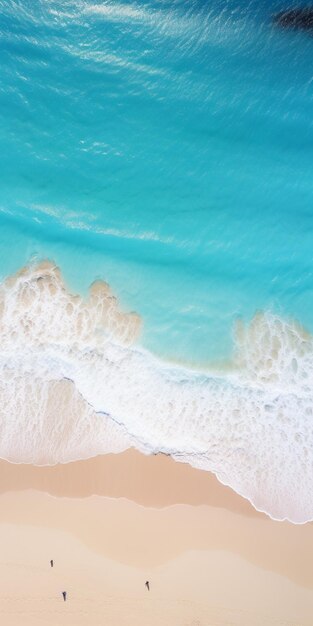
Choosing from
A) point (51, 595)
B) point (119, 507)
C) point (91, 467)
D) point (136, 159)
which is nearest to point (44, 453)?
point (91, 467)

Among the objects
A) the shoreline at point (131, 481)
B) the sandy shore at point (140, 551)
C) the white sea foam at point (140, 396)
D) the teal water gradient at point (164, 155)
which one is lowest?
the sandy shore at point (140, 551)

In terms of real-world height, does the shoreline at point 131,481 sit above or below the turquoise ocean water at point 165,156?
below

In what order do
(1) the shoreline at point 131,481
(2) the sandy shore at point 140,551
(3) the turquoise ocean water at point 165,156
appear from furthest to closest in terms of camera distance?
1. (3) the turquoise ocean water at point 165,156
2. (1) the shoreline at point 131,481
3. (2) the sandy shore at point 140,551

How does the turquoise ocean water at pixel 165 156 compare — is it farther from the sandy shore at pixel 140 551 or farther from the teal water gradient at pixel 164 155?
the sandy shore at pixel 140 551

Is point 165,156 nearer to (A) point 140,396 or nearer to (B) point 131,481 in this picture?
(A) point 140,396

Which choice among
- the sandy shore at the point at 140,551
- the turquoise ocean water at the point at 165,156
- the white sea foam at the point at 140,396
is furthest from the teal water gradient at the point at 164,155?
the sandy shore at the point at 140,551

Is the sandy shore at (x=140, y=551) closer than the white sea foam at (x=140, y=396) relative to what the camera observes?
Yes

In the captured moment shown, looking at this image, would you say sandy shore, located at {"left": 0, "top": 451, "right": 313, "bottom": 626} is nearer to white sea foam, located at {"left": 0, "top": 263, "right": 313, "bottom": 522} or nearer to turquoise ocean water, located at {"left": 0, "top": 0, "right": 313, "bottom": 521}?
white sea foam, located at {"left": 0, "top": 263, "right": 313, "bottom": 522}

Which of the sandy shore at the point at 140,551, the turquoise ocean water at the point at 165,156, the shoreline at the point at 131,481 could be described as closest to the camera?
the sandy shore at the point at 140,551

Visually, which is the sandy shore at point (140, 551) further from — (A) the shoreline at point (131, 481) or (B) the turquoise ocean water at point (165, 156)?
(B) the turquoise ocean water at point (165, 156)
